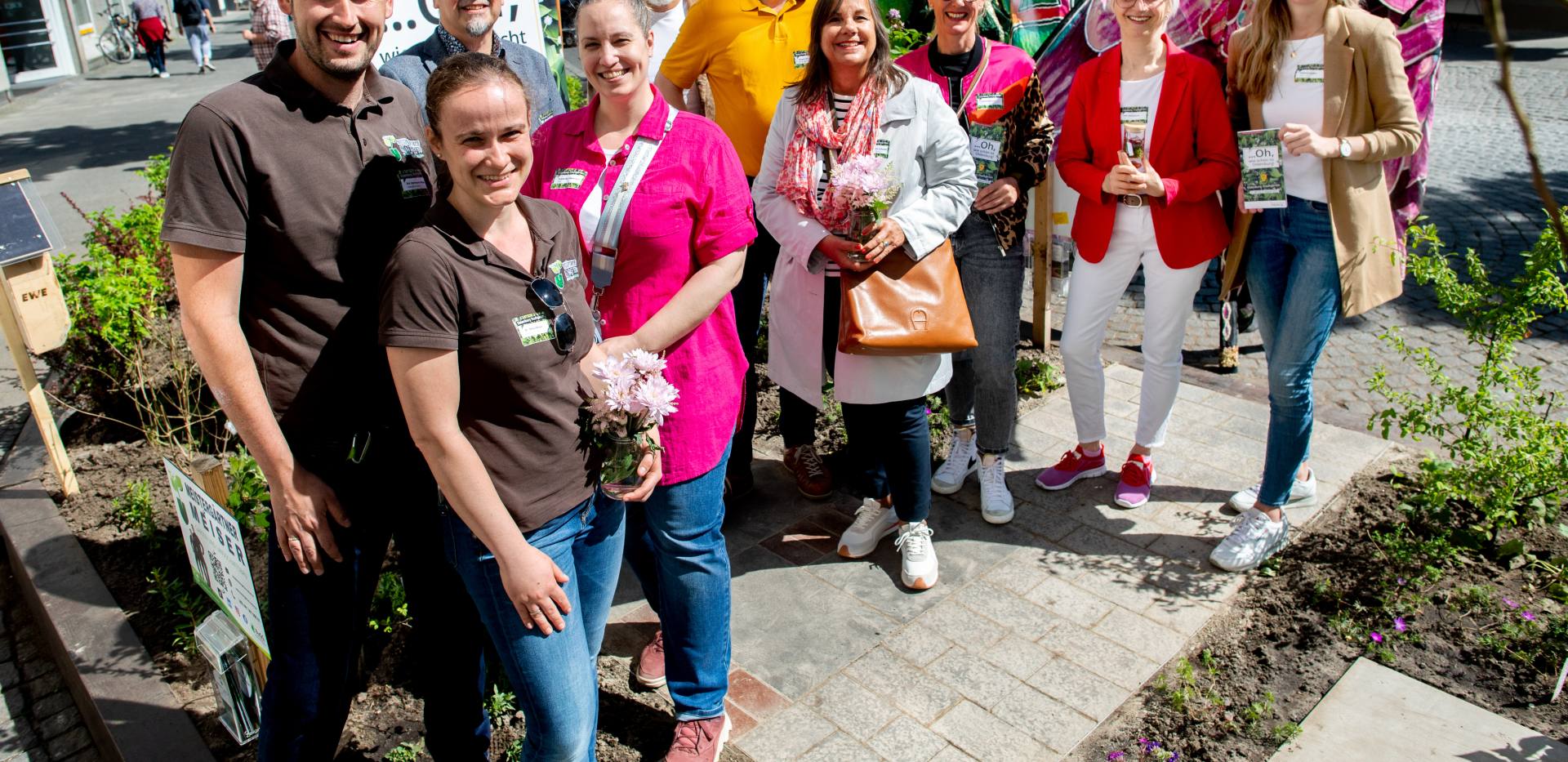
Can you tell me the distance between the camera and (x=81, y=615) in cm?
385

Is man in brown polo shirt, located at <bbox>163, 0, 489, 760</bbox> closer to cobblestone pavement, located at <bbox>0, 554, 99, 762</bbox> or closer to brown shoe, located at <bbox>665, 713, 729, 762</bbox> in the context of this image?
brown shoe, located at <bbox>665, 713, 729, 762</bbox>

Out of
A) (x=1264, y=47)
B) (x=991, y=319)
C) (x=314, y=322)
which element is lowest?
(x=991, y=319)

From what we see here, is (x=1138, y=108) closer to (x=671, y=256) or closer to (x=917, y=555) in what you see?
(x=917, y=555)

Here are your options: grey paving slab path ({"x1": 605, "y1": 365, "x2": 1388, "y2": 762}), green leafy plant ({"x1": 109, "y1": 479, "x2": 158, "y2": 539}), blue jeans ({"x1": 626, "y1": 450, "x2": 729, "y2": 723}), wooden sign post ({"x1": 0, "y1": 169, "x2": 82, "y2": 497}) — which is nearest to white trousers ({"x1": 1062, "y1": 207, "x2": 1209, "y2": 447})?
grey paving slab path ({"x1": 605, "y1": 365, "x2": 1388, "y2": 762})

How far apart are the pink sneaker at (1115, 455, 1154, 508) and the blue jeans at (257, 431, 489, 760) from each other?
2.65 meters

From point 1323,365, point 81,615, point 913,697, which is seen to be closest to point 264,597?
point 81,615

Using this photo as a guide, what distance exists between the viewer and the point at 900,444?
3.71m

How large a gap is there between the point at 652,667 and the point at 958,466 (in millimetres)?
1707

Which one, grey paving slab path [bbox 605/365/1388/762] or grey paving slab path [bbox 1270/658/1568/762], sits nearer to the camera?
grey paving slab path [bbox 1270/658/1568/762]

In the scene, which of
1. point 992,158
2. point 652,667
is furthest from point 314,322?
point 992,158

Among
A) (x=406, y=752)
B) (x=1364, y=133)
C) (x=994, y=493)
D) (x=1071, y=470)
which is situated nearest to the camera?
(x=406, y=752)

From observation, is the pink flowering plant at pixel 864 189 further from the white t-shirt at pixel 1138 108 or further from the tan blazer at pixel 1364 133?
the tan blazer at pixel 1364 133

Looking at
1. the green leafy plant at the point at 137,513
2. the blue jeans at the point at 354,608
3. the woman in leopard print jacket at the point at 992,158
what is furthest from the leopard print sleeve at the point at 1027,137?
the green leafy plant at the point at 137,513

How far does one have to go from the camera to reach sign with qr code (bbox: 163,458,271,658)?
2.72 meters
